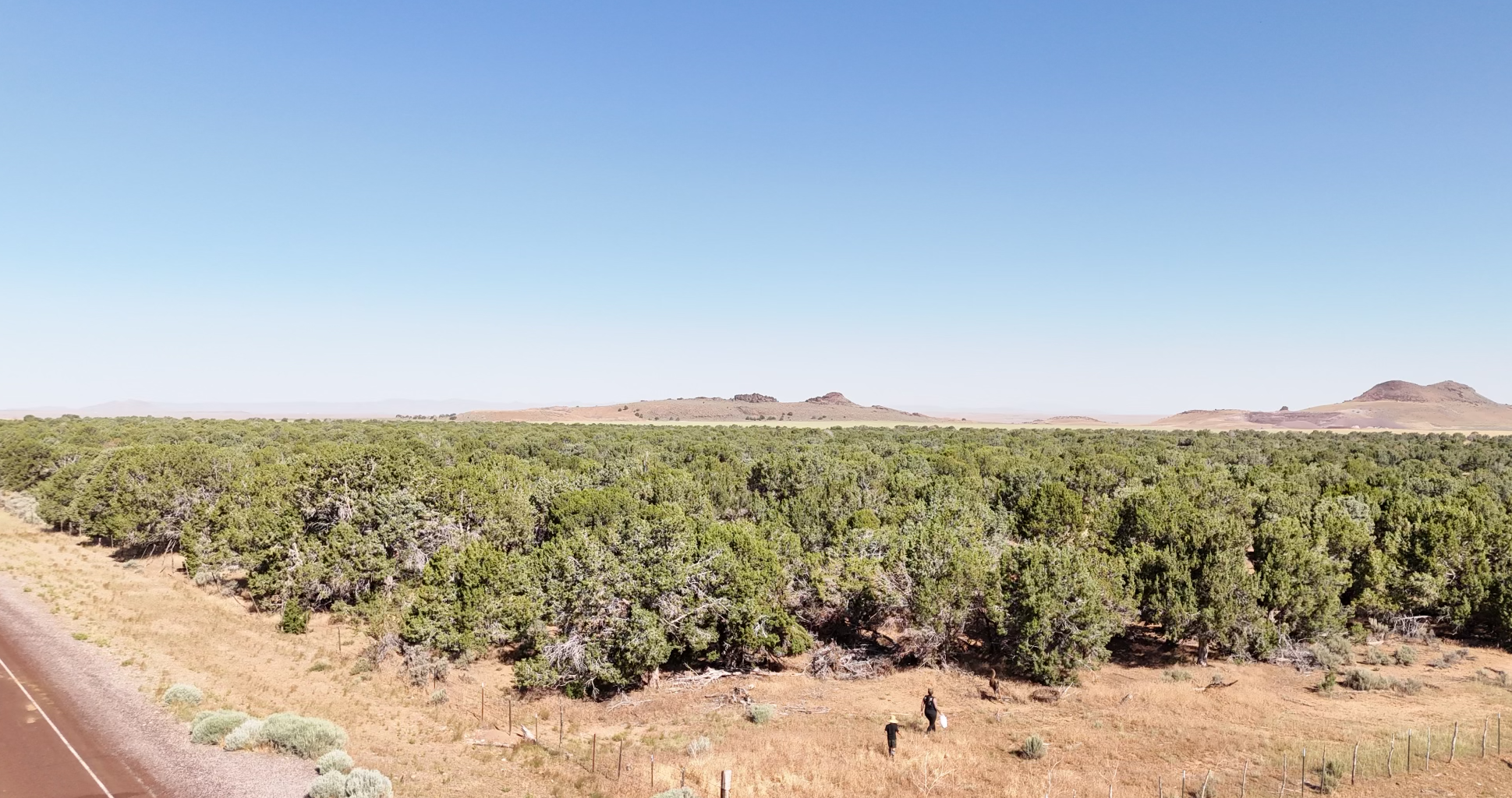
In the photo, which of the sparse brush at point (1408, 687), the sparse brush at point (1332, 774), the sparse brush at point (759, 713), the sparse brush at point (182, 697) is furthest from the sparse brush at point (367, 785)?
the sparse brush at point (1408, 687)

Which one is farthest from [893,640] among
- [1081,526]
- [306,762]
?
[306,762]

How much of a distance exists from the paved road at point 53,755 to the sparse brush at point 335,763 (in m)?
3.46

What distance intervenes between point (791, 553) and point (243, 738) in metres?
22.0

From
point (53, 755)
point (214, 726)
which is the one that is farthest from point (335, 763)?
point (53, 755)

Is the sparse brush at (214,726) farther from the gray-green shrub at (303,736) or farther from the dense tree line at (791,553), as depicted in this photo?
the dense tree line at (791,553)

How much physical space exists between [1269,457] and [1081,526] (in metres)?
63.9

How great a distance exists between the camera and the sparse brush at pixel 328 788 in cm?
1823

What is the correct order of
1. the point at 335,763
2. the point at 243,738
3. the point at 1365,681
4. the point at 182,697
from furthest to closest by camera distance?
the point at 1365,681, the point at 182,697, the point at 243,738, the point at 335,763

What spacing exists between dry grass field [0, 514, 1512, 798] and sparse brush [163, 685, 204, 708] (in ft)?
2.89

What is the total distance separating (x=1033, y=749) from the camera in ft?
75.0

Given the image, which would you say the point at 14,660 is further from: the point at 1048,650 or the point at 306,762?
the point at 1048,650

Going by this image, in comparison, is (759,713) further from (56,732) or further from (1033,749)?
(56,732)

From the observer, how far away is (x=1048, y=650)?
29.4 m

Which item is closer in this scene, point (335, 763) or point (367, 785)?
point (367, 785)
